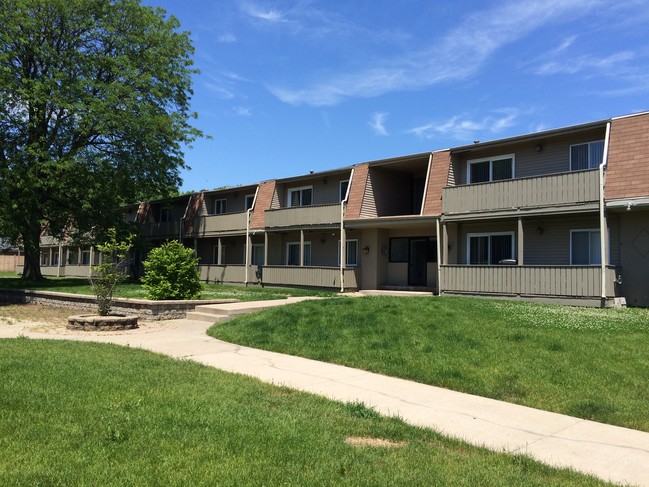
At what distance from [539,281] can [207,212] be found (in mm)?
21556

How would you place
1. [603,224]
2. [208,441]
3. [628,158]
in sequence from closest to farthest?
[208,441] < [603,224] < [628,158]

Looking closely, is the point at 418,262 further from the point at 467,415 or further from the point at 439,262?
the point at 467,415

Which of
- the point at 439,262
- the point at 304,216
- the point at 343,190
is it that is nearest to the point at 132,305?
the point at 439,262

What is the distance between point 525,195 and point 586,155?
243 centimetres

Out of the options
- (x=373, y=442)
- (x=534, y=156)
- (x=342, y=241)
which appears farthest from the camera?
(x=342, y=241)

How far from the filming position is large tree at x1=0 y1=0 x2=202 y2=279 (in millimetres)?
24250

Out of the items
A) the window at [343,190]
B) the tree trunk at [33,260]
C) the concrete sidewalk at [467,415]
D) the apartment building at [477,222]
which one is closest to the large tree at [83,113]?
the tree trunk at [33,260]

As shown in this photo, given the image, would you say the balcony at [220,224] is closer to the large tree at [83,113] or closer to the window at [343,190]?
the large tree at [83,113]

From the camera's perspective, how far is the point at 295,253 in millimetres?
27500

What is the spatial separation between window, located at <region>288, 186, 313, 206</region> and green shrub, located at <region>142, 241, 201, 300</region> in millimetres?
11280

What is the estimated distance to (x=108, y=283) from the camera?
13.9 m

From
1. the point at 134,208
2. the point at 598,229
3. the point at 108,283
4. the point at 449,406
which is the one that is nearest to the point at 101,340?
the point at 108,283

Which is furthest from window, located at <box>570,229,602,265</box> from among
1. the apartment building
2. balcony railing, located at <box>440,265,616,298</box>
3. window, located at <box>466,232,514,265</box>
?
window, located at <box>466,232,514,265</box>

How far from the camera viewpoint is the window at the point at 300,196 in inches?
1066
